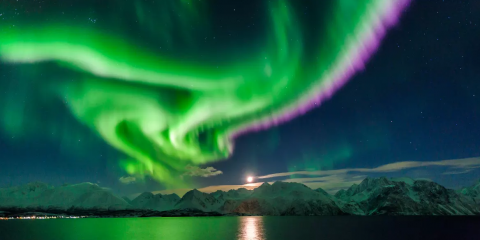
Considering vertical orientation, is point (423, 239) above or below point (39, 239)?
below

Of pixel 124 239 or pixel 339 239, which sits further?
pixel 124 239

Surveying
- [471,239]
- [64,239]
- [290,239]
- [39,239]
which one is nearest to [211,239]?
[290,239]

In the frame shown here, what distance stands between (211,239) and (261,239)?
1902 centimetres

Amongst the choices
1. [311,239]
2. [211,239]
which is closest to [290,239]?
[311,239]

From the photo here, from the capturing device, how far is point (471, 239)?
115 metres

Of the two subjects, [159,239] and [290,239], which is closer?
[290,239]

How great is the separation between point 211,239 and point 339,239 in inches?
1897

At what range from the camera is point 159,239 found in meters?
125

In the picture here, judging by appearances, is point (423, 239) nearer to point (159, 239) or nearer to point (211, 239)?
point (211, 239)

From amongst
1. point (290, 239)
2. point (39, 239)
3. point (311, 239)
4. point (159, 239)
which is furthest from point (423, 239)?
point (39, 239)

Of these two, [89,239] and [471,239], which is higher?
[89,239]

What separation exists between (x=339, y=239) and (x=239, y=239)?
124 feet

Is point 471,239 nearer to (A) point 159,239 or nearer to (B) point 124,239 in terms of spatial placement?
(A) point 159,239

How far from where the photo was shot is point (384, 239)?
385 ft
